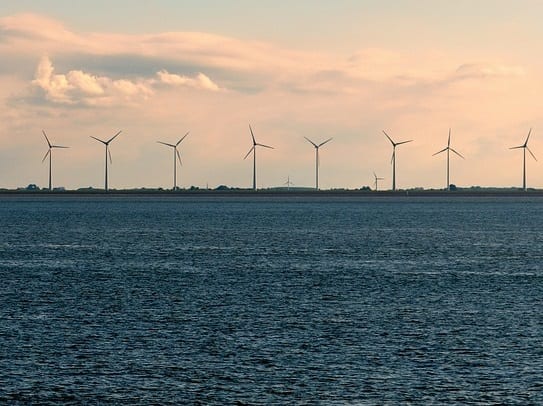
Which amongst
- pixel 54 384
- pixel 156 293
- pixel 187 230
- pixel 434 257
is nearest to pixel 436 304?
pixel 156 293

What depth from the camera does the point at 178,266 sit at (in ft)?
291

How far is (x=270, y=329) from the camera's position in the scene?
162 feet

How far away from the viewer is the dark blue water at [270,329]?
3638cm

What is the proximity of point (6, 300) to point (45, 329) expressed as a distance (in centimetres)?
1315

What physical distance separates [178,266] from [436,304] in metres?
34.1

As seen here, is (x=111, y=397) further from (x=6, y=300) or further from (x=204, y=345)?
(x=6, y=300)

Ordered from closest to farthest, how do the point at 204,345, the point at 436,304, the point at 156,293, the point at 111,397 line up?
the point at 111,397, the point at 204,345, the point at 436,304, the point at 156,293

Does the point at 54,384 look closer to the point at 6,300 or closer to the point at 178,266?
the point at 6,300

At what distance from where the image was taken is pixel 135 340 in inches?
1812

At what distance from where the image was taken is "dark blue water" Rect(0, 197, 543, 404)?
3638cm

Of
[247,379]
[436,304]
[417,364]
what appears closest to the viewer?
[247,379]

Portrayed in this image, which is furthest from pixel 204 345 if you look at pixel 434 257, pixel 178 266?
pixel 434 257

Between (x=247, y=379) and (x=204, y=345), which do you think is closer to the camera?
(x=247, y=379)

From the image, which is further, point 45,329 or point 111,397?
point 45,329
